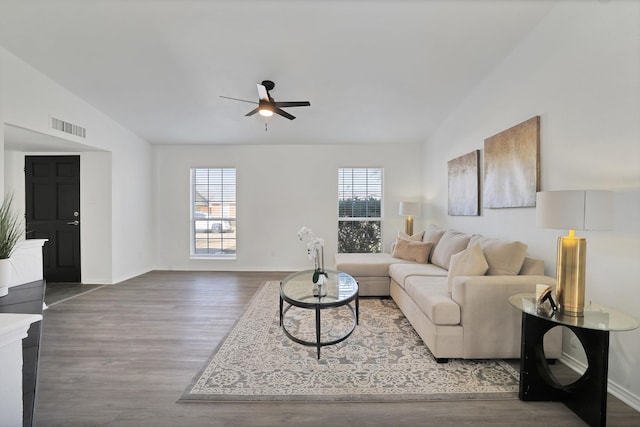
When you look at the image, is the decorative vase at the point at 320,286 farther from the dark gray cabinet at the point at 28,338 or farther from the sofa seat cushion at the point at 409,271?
the dark gray cabinet at the point at 28,338

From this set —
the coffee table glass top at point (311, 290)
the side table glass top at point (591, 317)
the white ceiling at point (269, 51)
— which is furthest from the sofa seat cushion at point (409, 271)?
the white ceiling at point (269, 51)

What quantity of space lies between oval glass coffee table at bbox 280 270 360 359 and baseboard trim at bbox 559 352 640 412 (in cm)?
172

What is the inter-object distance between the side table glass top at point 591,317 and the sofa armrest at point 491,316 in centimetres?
30

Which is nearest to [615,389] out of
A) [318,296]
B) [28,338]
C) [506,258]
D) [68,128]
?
[506,258]

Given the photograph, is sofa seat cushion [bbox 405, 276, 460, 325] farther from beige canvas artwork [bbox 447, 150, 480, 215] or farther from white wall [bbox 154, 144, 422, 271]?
white wall [bbox 154, 144, 422, 271]

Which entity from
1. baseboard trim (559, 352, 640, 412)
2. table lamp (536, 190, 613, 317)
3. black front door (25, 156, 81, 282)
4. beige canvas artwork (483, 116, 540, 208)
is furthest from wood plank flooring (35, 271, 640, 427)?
beige canvas artwork (483, 116, 540, 208)

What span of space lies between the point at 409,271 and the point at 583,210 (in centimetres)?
190

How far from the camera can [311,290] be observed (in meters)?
2.81

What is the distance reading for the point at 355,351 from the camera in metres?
2.48

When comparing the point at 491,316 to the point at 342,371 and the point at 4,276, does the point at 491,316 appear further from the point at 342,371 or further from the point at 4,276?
the point at 4,276

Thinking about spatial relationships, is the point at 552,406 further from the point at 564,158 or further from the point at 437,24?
the point at 437,24

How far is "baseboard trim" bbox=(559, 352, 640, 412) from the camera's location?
1.83 m

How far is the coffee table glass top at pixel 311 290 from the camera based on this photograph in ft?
8.14

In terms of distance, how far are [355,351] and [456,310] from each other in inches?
35.8
